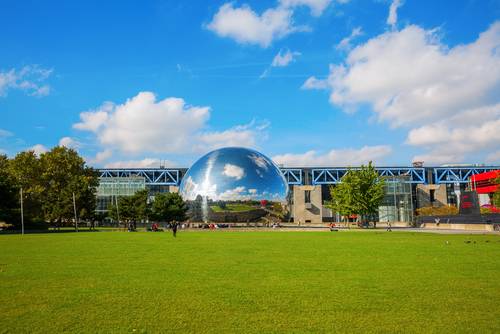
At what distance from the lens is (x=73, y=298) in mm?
9094

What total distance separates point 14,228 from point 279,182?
44.0 metres

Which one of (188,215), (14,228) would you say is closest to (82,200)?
(14,228)

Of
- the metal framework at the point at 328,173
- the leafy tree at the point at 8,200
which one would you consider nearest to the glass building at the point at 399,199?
the metal framework at the point at 328,173

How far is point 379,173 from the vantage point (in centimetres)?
10906

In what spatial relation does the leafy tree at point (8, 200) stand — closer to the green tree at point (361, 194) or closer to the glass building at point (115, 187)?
the green tree at point (361, 194)

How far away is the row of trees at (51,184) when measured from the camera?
62.5 meters

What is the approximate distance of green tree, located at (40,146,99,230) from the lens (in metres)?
63.2

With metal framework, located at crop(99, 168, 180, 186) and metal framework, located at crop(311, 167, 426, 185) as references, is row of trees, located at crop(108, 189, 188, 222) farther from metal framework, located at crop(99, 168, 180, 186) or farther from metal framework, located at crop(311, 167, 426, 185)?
metal framework, located at crop(311, 167, 426, 185)

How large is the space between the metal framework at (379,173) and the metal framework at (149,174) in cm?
3677

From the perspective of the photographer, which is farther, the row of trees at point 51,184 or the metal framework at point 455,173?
the metal framework at point 455,173

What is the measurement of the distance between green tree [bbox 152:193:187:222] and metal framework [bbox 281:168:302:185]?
44.7 meters

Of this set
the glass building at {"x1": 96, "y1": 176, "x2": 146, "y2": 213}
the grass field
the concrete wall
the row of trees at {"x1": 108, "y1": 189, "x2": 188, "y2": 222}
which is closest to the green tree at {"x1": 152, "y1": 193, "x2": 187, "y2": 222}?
the row of trees at {"x1": 108, "y1": 189, "x2": 188, "y2": 222}

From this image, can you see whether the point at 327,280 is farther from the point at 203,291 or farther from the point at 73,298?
the point at 73,298

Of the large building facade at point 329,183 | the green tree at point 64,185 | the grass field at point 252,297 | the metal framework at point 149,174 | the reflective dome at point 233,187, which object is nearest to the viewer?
the grass field at point 252,297
